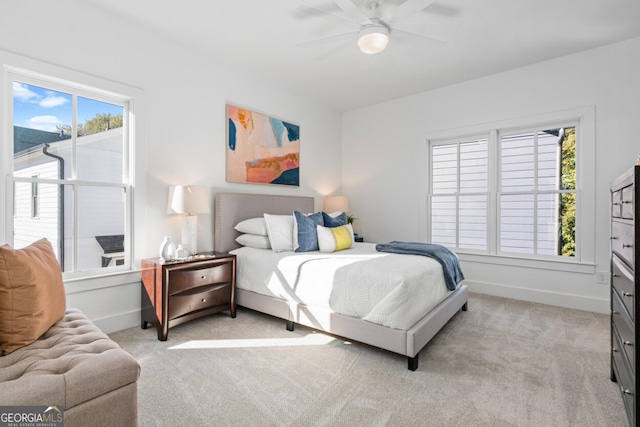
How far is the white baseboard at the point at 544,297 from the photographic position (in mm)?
3316

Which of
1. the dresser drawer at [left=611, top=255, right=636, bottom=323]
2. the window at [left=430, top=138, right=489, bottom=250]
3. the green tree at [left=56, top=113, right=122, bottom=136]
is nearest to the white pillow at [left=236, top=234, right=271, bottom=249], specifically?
the green tree at [left=56, top=113, right=122, bottom=136]

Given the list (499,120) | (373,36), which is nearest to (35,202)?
(373,36)

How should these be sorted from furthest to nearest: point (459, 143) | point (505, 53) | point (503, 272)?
point (459, 143), point (503, 272), point (505, 53)

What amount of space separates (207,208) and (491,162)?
3.54 metres

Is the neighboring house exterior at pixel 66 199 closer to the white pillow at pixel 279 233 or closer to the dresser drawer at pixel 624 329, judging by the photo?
the white pillow at pixel 279 233

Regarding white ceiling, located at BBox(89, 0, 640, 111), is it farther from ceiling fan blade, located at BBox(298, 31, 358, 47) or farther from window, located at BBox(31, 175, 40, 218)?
window, located at BBox(31, 175, 40, 218)

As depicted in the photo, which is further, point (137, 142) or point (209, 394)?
point (137, 142)

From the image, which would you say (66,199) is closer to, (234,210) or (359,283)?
(234,210)

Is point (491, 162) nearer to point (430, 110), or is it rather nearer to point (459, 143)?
point (459, 143)

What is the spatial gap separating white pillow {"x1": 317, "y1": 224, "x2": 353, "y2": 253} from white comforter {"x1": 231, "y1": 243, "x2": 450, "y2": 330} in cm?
43

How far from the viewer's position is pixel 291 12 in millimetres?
2693

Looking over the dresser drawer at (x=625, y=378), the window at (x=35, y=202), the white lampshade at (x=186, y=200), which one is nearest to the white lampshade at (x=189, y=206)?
the white lampshade at (x=186, y=200)

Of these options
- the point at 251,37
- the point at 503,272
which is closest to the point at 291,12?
the point at 251,37

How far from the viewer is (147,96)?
2.95m
